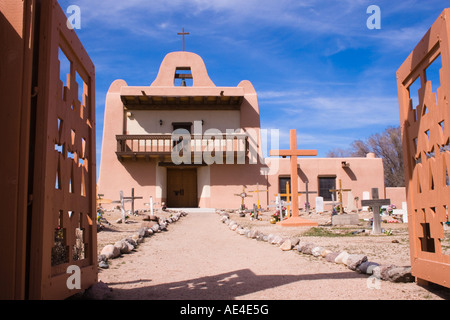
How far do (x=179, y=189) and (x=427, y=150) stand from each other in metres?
21.1

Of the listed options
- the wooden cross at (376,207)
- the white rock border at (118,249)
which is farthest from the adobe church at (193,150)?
the white rock border at (118,249)

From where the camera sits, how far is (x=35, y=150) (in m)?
3.01

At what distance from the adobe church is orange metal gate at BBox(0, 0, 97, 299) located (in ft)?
60.3

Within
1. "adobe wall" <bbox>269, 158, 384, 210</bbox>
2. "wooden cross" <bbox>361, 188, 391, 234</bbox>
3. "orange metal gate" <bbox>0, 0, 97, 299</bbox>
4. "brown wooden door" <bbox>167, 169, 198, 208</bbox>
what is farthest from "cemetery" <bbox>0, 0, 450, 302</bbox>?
"adobe wall" <bbox>269, 158, 384, 210</bbox>

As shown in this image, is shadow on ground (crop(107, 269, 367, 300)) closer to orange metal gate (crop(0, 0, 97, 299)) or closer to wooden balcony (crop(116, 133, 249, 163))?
orange metal gate (crop(0, 0, 97, 299))

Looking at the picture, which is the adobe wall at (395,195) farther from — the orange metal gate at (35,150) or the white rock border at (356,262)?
the orange metal gate at (35,150)

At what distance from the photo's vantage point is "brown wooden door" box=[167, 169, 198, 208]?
79.7 ft

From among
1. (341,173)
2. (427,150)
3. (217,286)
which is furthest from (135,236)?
(341,173)

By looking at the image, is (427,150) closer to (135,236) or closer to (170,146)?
(135,236)

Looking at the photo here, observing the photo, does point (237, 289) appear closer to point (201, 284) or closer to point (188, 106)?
point (201, 284)

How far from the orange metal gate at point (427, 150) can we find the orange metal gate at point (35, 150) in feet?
10.8

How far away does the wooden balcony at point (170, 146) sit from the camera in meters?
22.5
